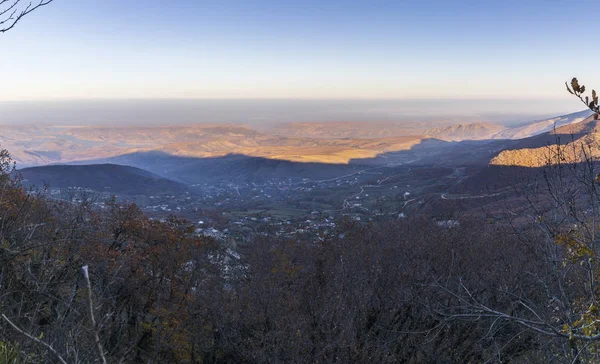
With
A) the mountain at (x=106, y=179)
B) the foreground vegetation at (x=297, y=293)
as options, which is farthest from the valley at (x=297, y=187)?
the foreground vegetation at (x=297, y=293)

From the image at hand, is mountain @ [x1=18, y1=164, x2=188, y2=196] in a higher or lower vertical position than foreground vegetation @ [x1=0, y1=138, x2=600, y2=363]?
lower

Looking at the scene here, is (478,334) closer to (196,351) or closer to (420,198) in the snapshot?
(196,351)

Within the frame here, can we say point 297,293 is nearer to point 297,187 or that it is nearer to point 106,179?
point 297,187

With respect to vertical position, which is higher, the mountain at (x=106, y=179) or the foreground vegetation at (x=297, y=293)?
the foreground vegetation at (x=297, y=293)

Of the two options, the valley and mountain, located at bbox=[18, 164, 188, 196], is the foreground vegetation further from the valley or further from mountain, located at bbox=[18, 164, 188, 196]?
mountain, located at bbox=[18, 164, 188, 196]

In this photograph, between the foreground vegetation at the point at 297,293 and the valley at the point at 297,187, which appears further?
the valley at the point at 297,187

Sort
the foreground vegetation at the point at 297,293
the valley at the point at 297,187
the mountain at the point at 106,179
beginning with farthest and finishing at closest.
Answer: the mountain at the point at 106,179 → the valley at the point at 297,187 → the foreground vegetation at the point at 297,293

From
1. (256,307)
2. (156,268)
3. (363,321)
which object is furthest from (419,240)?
(156,268)

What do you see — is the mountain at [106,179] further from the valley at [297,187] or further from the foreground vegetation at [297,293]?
the foreground vegetation at [297,293]

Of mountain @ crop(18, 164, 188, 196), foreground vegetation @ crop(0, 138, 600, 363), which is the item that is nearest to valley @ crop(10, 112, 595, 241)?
mountain @ crop(18, 164, 188, 196)

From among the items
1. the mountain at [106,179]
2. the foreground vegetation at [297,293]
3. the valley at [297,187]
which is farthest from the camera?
the mountain at [106,179]
